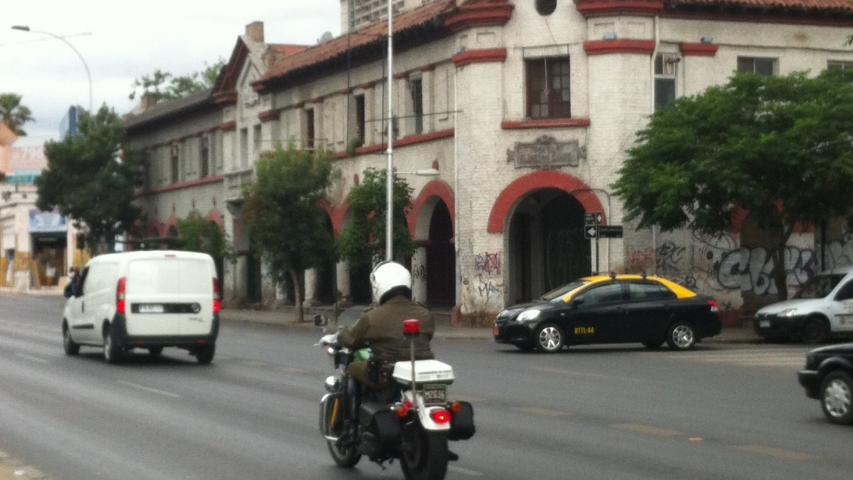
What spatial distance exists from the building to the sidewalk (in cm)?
124

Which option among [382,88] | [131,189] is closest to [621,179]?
[382,88]

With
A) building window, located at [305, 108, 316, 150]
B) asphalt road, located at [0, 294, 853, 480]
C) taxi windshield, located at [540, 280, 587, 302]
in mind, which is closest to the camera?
asphalt road, located at [0, 294, 853, 480]

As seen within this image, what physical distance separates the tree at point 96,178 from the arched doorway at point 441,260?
2577 centimetres

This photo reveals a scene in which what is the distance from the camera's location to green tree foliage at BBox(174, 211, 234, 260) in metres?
54.8

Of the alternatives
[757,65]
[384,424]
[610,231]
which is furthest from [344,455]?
[757,65]

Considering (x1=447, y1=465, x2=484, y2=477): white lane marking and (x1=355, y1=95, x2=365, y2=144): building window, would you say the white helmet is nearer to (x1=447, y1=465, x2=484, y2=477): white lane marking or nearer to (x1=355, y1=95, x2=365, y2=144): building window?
(x1=447, y1=465, x2=484, y2=477): white lane marking

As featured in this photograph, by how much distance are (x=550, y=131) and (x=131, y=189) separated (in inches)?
1356

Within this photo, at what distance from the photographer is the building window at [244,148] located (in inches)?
2360

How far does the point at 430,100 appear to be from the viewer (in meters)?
45.2

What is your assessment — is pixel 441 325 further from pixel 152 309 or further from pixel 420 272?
pixel 152 309

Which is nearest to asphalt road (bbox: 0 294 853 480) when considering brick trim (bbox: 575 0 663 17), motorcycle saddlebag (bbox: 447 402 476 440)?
motorcycle saddlebag (bbox: 447 402 476 440)

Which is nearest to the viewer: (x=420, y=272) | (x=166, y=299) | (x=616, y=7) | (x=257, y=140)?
(x=166, y=299)

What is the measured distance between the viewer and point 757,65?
42906 millimetres

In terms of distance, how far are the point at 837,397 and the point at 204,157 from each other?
50637 millimetres
